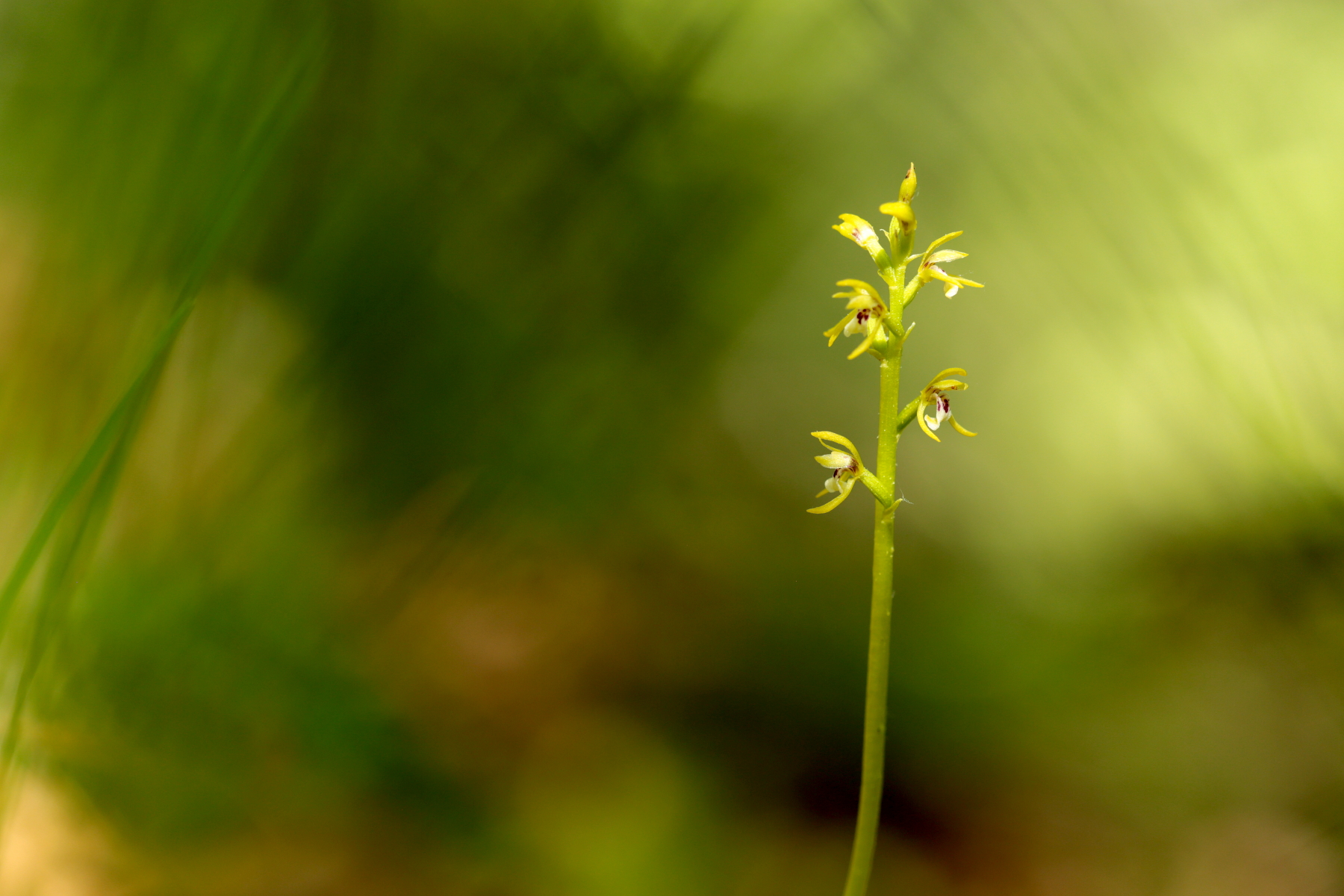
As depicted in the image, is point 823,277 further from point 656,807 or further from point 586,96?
point 656,807

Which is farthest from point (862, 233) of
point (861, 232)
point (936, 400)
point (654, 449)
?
point (654, 449)

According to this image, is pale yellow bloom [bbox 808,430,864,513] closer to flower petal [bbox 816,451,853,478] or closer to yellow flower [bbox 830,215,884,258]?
flower petal [bbox 816,451,853,478]

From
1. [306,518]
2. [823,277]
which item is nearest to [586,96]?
[306,518]

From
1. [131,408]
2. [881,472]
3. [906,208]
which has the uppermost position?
[906,208]

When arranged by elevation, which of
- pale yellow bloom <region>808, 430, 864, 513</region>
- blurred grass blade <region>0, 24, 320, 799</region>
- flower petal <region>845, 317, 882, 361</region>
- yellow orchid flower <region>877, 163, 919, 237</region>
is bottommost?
blurred grass blade <region>0, 24, 320, 799</region>

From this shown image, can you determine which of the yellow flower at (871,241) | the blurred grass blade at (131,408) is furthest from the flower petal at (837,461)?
the blurred grass blade at (131,408)

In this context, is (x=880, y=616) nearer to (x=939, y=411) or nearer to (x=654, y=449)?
(x=939, y=411)

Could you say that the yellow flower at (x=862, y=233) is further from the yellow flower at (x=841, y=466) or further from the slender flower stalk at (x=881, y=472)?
the yellow flower at (x=841, y=466)

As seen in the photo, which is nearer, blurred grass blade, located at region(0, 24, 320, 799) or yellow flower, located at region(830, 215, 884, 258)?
blurred grass blade, located at region(0, 24, 320, 799)

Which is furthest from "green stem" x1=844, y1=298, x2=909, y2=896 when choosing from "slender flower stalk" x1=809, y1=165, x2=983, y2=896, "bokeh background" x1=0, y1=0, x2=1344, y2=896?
"bokeh background" x1=0, y1=0, x2=1344, y2=896
